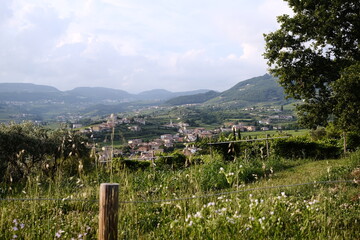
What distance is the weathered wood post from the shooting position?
348 centimetres

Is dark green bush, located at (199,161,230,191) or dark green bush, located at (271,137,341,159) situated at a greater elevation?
dark green bush, located at (199,161,230,191)

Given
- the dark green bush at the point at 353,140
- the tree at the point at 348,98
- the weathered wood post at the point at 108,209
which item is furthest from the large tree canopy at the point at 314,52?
the weathered wood post at the point at 108,209

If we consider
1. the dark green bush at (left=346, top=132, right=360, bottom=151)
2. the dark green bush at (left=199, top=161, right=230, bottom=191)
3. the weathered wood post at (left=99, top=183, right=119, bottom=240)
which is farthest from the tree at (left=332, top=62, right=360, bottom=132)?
the weathered wood post at (left=99, top=183, right=119, bottom=240)

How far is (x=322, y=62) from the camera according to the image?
14.6 m

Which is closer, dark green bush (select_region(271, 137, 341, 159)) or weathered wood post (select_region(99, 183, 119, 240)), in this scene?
weathered wood post (select_region(99, 183, 119, 240))

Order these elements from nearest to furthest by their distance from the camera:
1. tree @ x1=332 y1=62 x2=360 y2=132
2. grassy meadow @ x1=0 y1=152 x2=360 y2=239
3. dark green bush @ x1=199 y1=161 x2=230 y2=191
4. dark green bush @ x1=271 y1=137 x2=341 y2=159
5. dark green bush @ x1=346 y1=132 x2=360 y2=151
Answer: grassy meadow @ x1=0 y1=152 x2=360 y2=239, dark green bush @ x1=199 y1=161 x2=230 y2=191, tree @ x1=332 y1=62 x2=360 y2=132, dark green bush @ x1=271 y1=137 x2=341 y2=159, dark green bush @ x1=346 y1=132 x2=360 y2=151

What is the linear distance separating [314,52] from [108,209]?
14044 millimetres

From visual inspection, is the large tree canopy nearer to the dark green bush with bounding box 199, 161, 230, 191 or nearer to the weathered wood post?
the dark green bush with bounding box 199, 161, 230, 191

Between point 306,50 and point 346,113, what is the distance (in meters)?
3.72

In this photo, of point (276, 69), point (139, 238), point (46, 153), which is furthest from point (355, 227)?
point (46, 153)

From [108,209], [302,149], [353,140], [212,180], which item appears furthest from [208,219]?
[353,140]

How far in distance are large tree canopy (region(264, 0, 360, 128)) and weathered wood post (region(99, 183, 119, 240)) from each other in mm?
12729

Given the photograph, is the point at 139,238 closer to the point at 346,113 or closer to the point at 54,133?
the point at 346,113

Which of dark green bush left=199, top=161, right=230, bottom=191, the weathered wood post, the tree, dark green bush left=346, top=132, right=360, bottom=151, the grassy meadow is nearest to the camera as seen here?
the weathered wood post
